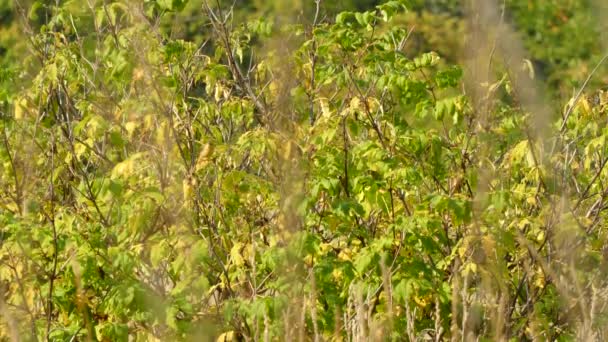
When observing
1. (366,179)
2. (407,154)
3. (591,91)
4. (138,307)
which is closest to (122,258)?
(138,307)

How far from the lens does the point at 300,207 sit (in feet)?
12.5

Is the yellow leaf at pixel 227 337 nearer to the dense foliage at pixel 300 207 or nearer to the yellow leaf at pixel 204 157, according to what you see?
the dense foliage at pixel 300 207

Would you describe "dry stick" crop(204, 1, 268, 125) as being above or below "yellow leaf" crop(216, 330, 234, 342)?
above

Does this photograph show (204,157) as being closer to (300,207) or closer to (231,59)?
(300,207)

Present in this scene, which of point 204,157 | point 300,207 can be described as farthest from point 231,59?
point 300,207

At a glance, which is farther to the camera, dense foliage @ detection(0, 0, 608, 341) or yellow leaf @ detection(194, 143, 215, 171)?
yellow leaf @ detection(194, 143, 215, 171)

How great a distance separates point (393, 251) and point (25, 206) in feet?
4.67

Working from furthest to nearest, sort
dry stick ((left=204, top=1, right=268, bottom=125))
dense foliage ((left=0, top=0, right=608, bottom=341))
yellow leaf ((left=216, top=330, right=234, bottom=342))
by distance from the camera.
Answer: dry stick ((left=204, top=1, right=268, bottom=125)) < yellow leaf ((left=216, top=330, right=234, bottom=342)) < dense foliage ((left=0, top=0, right=608, bottom=341))

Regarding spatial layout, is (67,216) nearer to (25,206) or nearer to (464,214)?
(25,206)

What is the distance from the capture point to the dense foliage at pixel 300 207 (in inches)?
159

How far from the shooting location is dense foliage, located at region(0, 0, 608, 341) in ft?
13.3

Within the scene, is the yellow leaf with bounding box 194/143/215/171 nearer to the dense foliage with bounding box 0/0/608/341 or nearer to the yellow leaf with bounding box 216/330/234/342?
the dense foliage with bounding box 0/0/608/341

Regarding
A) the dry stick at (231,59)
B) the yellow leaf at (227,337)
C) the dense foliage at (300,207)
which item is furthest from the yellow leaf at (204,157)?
the yellow leaf at (227,337)

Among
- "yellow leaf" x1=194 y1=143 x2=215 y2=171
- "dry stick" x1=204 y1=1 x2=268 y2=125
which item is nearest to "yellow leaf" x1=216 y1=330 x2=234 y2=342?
"yellow leaf" x1=194 y1=143 x2=215 y2=171
